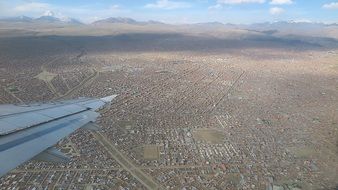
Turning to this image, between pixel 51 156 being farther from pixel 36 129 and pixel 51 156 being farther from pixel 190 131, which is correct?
pixel 190 131

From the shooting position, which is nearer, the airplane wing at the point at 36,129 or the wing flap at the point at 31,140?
the wing flap at the point at 31,140

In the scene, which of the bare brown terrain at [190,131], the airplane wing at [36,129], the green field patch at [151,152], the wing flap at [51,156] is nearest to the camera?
the airplane wing at [36,129]

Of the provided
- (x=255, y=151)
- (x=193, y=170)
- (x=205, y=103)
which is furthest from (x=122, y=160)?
(x=205, y=103)

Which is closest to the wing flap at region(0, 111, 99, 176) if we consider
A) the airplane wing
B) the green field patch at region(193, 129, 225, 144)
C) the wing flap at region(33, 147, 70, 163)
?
the airplane wing

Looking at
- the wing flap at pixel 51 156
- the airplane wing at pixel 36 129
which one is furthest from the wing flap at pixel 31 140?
the wing flap at pixel 51 156

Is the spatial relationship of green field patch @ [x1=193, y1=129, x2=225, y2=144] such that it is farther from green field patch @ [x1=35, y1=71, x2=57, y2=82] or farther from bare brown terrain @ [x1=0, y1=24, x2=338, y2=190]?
green field patch @ [x1=35, y1=71, x2=57, y2=82]

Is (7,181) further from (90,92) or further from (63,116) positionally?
(90,92)

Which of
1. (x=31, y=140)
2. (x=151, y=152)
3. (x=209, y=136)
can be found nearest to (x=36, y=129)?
(x=31, y=140)

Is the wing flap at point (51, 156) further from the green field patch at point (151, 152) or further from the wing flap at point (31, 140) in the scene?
the green field patch at point (151, 152)
